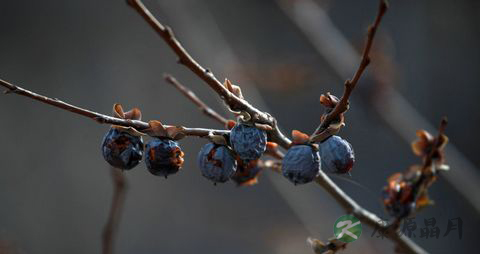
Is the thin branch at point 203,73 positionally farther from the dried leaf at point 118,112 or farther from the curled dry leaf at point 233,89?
the dried leaf at point 118,112

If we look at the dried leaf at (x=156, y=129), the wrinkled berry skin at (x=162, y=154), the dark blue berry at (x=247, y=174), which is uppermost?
the dried leaf at (x=156, y=129)

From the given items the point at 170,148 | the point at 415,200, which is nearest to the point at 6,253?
the point at 170,148

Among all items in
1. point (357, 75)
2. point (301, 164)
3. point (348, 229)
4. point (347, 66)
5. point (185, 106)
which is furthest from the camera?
point (185, 106)

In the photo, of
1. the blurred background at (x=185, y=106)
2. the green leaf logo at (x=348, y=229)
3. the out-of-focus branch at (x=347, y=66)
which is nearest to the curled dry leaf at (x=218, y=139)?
the green leaf logo at (x=348, y=229)

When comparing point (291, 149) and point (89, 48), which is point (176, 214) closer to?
point (89, 48)

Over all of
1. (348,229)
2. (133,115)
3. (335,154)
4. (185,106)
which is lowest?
(348,229)

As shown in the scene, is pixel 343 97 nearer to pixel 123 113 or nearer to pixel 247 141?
pixel 247 141

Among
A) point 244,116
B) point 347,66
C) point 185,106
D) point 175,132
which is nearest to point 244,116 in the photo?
point 244,116
